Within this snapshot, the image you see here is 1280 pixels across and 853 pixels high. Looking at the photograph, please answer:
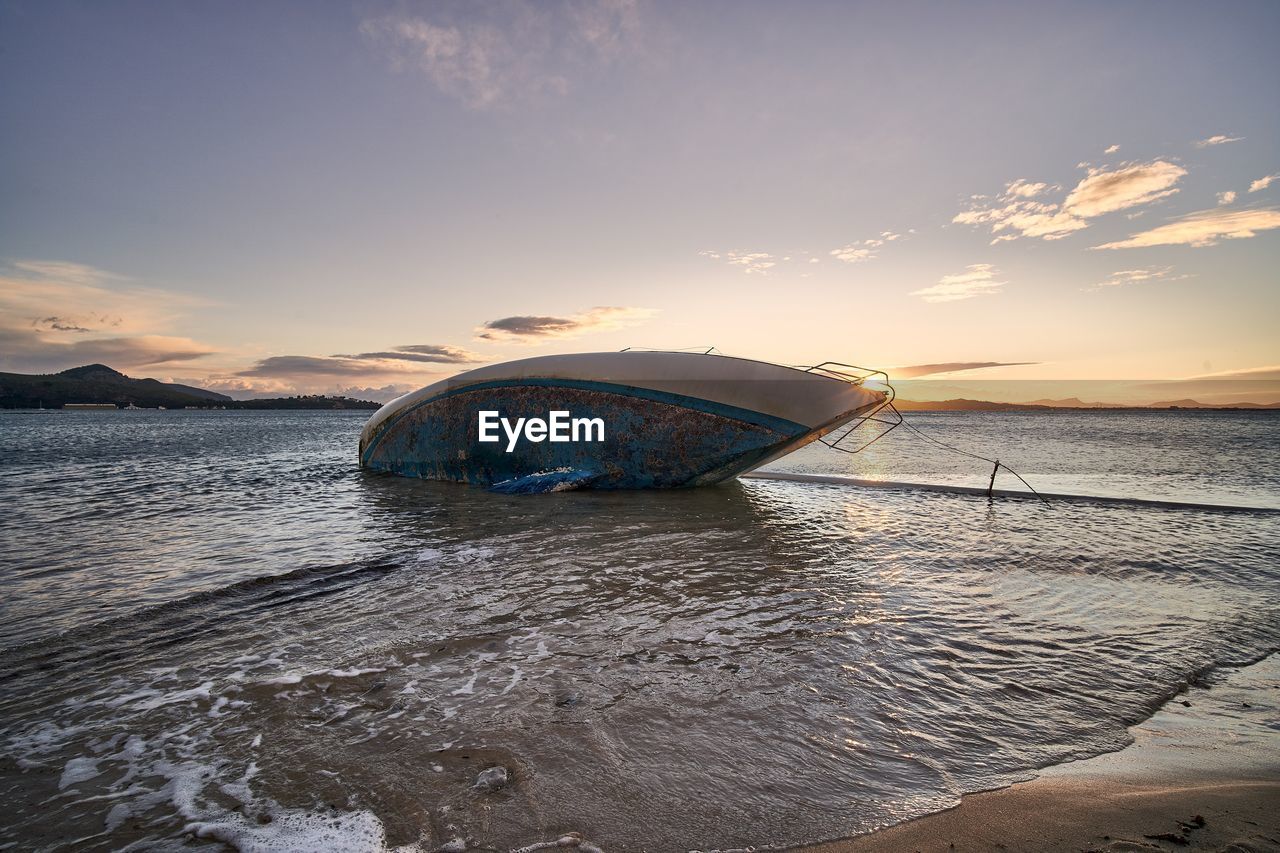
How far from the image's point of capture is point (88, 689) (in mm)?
3139

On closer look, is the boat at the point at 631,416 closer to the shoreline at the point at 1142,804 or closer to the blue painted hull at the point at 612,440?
the blue painted hull at the point at 612,440

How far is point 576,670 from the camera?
3209 millimetres

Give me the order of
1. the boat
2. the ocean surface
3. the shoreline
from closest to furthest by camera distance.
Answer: the shoreline → the ocean surface → the boat

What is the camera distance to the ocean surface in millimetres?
2080

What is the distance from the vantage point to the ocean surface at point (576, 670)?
6.82ft

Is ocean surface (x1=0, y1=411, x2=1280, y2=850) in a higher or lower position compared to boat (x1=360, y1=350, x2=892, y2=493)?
lower

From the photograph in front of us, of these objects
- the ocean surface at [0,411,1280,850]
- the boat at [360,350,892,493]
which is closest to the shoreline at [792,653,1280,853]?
the ocean surface at [0,411,1280,850]

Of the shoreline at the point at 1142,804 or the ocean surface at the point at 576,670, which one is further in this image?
the ocean surface at the point at 576,670

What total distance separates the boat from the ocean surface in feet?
7.84

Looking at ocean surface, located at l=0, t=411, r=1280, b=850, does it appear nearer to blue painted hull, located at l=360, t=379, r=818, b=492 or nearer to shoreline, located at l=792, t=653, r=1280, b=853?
shoreline, located at l=792, t=653, r=1280, b=853

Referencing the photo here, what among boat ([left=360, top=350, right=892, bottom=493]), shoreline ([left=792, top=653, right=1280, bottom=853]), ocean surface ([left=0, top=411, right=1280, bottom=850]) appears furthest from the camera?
boat ([left=360, top=350, right=892, bottom=493])

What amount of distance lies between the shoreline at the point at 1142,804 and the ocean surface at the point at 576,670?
10 centimetres

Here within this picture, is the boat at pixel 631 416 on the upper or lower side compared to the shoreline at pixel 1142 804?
upper

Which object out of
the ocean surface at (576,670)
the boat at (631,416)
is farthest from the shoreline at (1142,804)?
the boat at (631,416)
